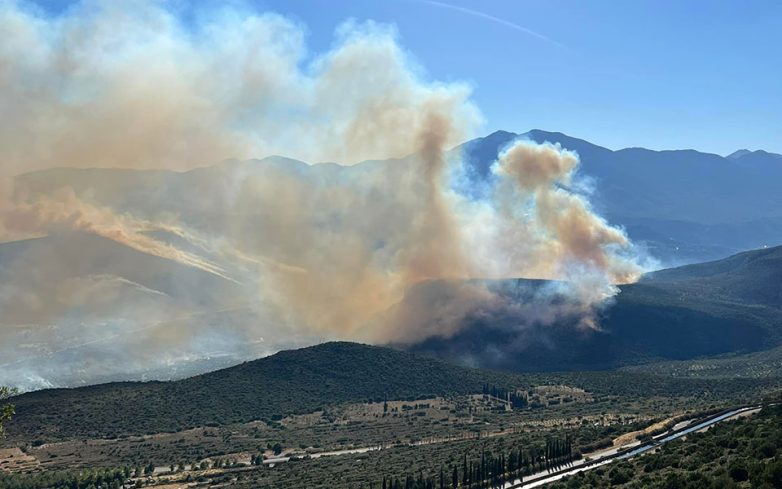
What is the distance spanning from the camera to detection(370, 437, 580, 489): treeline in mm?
63812

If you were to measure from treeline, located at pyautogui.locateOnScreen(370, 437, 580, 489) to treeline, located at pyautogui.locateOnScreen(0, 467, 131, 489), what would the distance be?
42.4m

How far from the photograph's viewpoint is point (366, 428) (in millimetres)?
125188

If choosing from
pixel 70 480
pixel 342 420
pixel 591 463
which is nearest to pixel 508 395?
pixel 342 420

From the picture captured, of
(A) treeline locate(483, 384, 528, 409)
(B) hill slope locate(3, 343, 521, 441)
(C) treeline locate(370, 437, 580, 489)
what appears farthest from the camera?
(A) treeline locate(483, 384, 528, 409)

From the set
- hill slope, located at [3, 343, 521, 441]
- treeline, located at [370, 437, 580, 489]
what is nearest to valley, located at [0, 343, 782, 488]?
hill slope, located at [3, 343, 521, 441]

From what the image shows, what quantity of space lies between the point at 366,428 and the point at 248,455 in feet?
83.5

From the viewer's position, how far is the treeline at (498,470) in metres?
63.8

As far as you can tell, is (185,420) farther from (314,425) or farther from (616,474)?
(616,474)

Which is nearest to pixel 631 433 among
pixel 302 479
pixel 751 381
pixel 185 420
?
pixel 302 479

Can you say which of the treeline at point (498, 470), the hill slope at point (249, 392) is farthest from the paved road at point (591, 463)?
the hill slope at point (249, 392)

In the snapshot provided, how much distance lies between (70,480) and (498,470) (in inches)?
2315

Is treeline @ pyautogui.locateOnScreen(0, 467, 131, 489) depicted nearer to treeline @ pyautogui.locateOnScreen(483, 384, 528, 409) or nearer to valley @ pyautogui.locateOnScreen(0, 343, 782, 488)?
valley @ pyautogui.locateOnScreen(0, 343, 782, 488)

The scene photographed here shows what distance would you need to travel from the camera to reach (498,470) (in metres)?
66.6

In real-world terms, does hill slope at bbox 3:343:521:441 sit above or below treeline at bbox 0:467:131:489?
above
